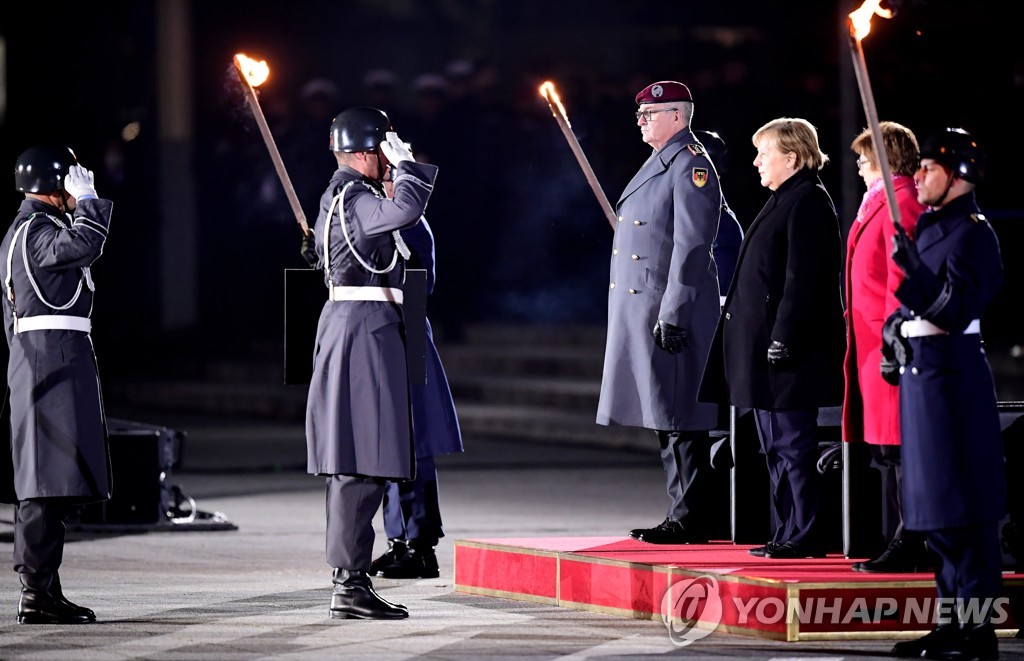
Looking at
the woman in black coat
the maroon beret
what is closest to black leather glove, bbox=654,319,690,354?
the woman in black coat

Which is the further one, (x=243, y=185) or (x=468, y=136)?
(x=243, y=185)

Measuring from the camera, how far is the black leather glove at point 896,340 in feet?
24.7

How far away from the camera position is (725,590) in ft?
26.6

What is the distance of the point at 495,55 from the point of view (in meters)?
25.2

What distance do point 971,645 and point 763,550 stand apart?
1.39 meters

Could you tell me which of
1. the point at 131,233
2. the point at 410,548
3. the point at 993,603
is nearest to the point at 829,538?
the point at 993,603

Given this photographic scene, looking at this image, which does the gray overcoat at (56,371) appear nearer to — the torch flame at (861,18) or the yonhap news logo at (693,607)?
the yonhap news logo at (693,607)

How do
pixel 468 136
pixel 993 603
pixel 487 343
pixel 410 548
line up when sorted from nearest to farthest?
1. pixel 993 603
2. pixel 410 548
3. pixel 468 136
4. pixel 487 343

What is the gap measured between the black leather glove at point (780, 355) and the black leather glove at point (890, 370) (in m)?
0.75

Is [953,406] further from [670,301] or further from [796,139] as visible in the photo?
[670,301]

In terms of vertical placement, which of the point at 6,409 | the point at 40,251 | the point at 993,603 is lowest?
the point at 993,603

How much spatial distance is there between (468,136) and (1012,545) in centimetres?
1076

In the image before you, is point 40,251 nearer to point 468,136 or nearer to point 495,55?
point 468,136

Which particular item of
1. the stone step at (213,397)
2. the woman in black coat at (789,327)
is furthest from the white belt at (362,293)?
the stone step at (213,397)
